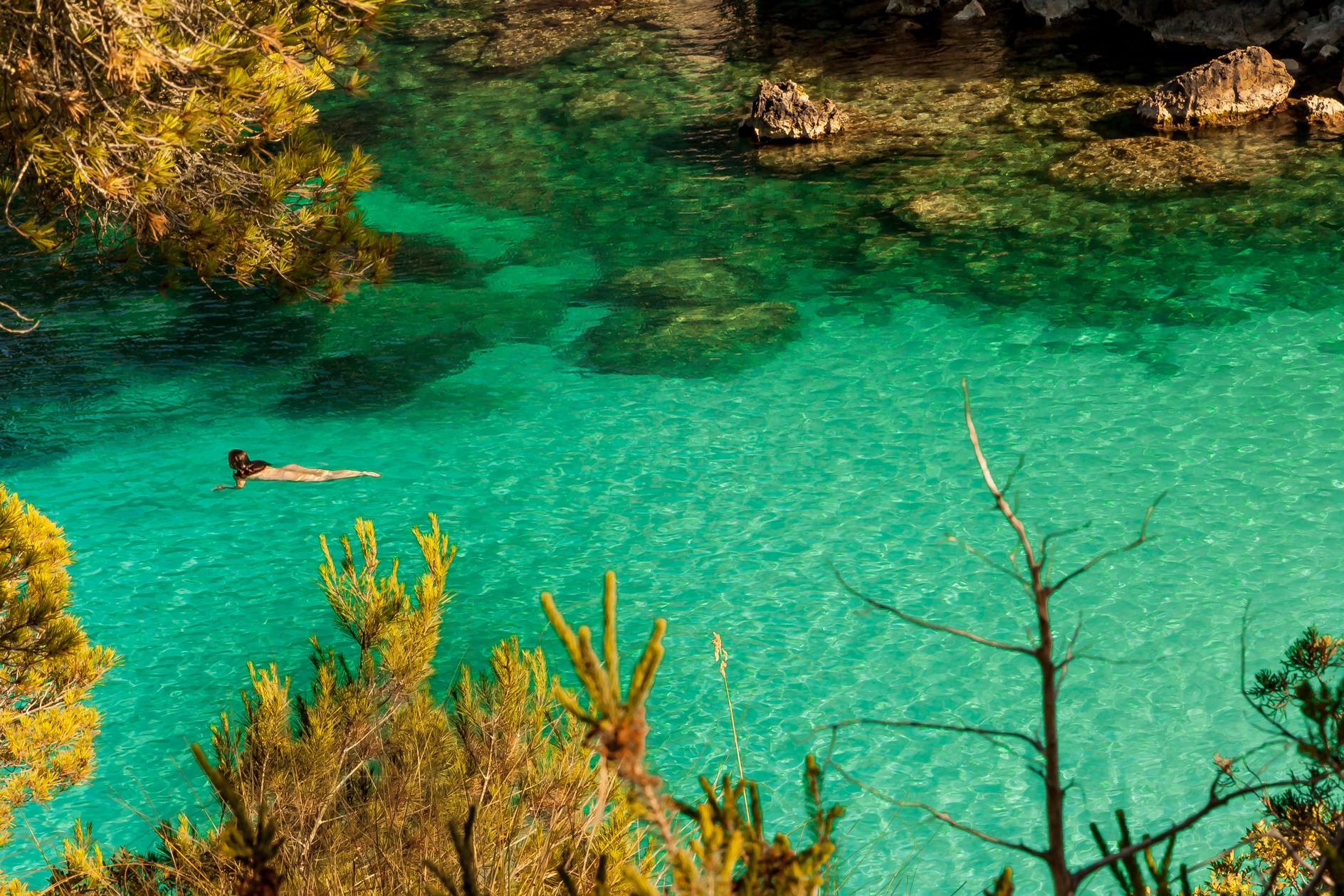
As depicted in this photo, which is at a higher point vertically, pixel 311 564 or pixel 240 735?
pixel 240 735

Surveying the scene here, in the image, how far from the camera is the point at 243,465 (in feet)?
23.4

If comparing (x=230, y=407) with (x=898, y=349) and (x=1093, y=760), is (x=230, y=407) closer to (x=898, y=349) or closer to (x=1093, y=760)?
(x=898, y=349)

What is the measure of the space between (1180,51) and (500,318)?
10424mm

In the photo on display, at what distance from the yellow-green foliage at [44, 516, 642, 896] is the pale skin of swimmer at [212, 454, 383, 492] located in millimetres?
3604

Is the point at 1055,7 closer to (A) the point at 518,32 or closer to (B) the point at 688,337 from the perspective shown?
(A) the point at 518,32

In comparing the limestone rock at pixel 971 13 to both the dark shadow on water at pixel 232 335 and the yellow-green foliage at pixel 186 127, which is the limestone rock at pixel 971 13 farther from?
the yellow-green foliage at pixel 186 127

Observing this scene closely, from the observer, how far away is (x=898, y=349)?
8586 millimetres

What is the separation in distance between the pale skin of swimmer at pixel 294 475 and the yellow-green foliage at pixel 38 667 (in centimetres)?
419

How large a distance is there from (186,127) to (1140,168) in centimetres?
979

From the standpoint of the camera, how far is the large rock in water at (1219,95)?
11.5 m

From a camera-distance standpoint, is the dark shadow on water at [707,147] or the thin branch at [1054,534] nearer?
the thin branch at [1054,534]

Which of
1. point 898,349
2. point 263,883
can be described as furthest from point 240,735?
point 898,349

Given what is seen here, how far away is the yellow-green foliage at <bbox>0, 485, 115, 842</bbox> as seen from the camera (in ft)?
9.64

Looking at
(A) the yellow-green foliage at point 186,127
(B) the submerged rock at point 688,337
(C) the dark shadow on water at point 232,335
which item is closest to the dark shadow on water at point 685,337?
(B) the submerged rock at point 688,337
